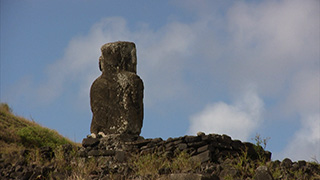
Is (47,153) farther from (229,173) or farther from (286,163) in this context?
(286,163)

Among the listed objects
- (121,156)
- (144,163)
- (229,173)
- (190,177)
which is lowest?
(190,177)

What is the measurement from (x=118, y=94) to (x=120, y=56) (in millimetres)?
1111

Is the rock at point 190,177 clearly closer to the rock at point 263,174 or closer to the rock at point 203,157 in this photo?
the rock at point 263,174

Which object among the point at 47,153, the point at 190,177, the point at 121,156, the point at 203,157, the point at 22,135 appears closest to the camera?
the point at 190,177

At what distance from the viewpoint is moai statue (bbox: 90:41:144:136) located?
12.5 meters

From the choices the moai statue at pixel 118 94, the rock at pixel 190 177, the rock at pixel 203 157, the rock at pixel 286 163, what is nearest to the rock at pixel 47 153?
the moai statue at pixel 118 94

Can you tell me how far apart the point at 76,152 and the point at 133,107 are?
1.86m

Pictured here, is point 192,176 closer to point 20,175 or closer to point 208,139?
point 208,139

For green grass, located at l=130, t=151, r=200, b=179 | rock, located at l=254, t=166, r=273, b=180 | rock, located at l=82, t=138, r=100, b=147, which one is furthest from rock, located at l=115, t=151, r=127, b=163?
rock, located at l=254, t=166, r=273, b=180

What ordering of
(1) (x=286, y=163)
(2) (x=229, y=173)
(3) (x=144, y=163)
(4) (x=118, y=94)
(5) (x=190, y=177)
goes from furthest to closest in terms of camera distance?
(4) (x=118, y=94), (3) (x=144, y=163), (1) (x=286, y=163), (2) (x=229, y=173), (5) (x=190, y=177)

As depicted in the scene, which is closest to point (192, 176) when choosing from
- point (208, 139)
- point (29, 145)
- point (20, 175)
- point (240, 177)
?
point (240, 177)

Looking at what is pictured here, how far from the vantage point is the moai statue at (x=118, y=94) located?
12.5 metres

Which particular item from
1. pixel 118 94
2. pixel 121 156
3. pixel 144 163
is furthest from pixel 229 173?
pixel 118 94

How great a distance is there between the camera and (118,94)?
12742mm
